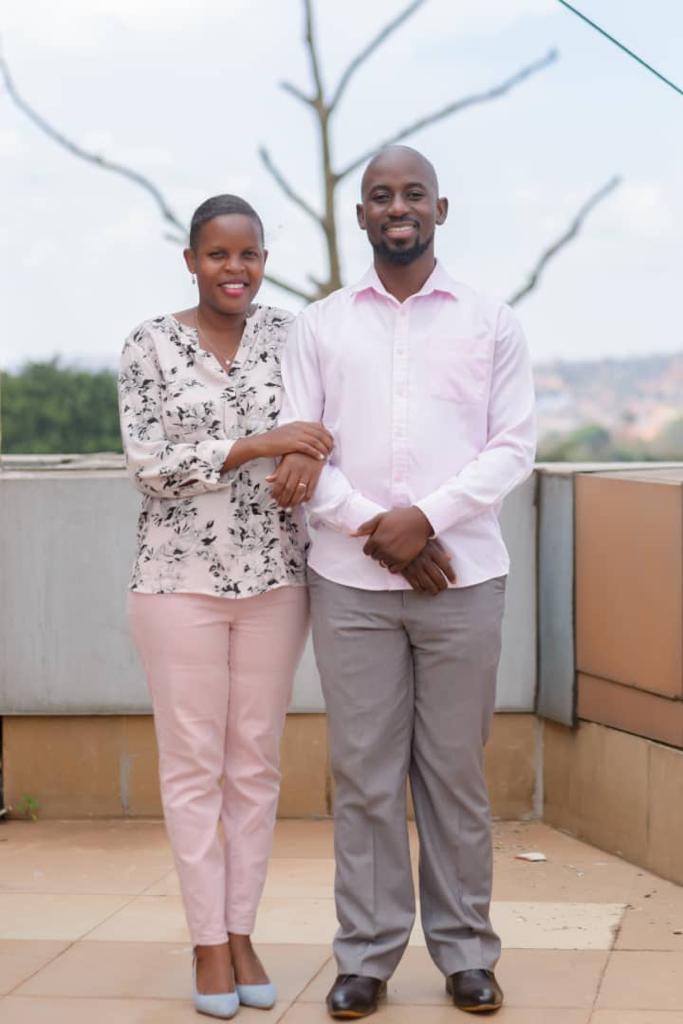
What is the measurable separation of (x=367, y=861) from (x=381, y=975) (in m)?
0.25

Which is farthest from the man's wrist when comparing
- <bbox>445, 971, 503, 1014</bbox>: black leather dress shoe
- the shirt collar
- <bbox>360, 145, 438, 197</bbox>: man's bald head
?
<bbox>445, 971, 503, 1014</bbox>: black leather dress shoe

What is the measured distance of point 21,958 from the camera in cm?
420

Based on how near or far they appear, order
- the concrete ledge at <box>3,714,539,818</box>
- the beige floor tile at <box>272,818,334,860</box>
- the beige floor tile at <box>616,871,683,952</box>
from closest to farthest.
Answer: the beige floor tile at <box>616,871,683,952</box>
the beige floor tile at <box>272,818,334,860</box>
the concrete ledge at <box>3,714,539,818</box>

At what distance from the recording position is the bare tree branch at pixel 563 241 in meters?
7.18

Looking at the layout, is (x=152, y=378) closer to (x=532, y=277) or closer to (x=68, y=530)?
(x=68, y=530)

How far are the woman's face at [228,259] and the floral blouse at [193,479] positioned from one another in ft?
0.37

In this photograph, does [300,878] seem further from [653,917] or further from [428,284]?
[428,284]

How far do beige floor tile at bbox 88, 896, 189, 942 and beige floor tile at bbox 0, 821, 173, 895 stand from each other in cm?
15

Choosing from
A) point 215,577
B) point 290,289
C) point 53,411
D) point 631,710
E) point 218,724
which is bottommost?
point 631,710

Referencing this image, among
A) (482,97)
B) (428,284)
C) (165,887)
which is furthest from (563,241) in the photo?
(428,284)

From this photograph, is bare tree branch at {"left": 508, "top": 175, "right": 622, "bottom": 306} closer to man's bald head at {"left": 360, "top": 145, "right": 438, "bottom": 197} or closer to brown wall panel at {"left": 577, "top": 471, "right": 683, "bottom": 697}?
brown wall panel at {"left": 577, "top": 471, "right": 683, "bottom": 697}

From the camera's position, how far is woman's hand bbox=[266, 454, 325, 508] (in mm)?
3549

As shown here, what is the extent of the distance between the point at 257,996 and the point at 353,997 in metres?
0.23

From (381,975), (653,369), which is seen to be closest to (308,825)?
(381,975)
